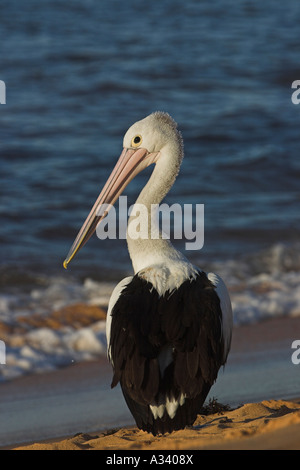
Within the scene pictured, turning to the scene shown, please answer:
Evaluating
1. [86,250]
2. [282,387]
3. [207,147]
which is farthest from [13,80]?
[282,387]

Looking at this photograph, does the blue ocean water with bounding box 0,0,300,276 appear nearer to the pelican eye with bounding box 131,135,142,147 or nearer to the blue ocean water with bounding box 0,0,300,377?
the blue ocean water with bounding box 0,0,300,377

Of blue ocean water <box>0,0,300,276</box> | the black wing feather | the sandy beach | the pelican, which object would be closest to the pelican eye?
the pelican

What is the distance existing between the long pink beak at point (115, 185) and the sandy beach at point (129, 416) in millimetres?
1038

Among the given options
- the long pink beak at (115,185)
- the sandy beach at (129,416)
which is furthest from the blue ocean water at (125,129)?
the long pink beak at (115,185)

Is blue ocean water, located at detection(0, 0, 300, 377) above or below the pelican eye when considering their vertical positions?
above

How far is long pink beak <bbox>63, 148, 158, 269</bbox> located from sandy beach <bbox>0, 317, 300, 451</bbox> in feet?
3.41

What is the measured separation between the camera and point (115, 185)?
6.00 meters

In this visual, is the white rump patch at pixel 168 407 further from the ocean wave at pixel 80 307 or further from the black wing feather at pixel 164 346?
the ocean wave at pixel 80 307

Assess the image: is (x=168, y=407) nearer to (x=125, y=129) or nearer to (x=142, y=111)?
(x=125, y=129)

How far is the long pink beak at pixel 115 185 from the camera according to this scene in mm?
5867

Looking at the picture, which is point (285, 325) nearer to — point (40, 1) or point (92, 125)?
point (92, 125)

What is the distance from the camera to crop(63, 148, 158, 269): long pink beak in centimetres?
587

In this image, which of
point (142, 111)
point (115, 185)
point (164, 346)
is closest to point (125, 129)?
point (142, 111)

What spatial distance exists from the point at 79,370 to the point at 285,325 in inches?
76.8
